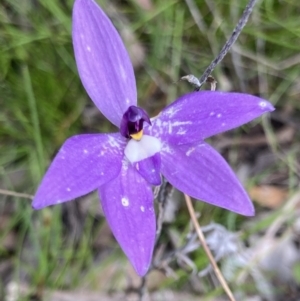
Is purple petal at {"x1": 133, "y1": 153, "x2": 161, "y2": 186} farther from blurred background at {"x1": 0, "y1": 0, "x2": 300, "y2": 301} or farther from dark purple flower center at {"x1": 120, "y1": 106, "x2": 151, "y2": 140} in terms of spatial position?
blurred background at {"x1": 0, "y1": 0, "x2": 300, "y2": 301}

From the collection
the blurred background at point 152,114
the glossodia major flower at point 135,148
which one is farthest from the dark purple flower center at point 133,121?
the blurred background at point 152,114

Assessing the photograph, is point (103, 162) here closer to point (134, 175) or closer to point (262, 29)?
point (134, 175)

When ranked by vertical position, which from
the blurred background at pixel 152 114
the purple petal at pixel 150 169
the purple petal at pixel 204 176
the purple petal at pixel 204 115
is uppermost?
the purple petal at pixel 204 115

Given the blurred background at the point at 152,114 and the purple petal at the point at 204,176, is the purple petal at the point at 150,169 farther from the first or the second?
the blurred background at the point at 152,114

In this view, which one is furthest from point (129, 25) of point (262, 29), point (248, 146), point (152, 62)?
point (248, 146)

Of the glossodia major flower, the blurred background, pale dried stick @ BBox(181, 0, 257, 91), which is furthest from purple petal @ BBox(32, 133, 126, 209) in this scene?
the blurred background
